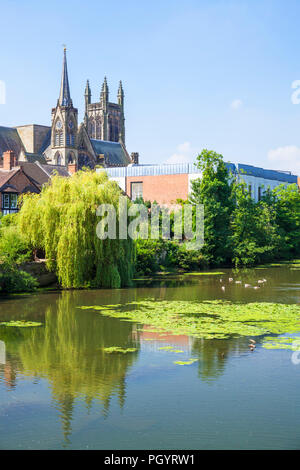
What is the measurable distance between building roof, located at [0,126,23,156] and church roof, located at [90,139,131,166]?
601 inches

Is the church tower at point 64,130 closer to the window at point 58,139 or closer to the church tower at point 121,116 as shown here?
the window at point 58,139

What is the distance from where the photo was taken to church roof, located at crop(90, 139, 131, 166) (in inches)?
4483

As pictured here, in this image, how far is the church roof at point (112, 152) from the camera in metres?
114

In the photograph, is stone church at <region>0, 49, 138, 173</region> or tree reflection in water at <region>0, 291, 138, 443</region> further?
stone church at <region>0, 49, 138, 173</region>

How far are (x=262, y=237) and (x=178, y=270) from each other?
12.3 m

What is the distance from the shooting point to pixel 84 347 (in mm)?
15289

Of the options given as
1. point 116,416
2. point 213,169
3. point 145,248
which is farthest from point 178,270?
point 116,416

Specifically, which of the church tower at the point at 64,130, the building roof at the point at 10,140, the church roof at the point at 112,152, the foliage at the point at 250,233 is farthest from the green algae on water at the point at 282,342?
the church roof at the point at 112,152

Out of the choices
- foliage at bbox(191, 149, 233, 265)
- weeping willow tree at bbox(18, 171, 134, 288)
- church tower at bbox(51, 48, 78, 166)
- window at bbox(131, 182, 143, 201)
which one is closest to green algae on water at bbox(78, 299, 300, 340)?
weeping willow tree at bbox(18, 171, 134, 288)

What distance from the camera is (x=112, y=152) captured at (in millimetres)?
117812

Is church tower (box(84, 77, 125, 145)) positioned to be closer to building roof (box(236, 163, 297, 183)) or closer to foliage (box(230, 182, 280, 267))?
building roof (box(236, 163, 297, 183))

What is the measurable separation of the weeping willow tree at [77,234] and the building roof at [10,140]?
73918 mm

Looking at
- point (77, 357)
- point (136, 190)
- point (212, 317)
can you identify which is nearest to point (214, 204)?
point (136, 190)
